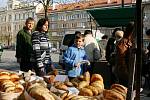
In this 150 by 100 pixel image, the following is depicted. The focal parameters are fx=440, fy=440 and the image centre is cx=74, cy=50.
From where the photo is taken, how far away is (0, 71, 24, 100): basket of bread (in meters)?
4.25

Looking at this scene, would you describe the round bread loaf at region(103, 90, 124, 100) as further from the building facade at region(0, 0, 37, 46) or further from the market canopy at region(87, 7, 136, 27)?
the building facade at region(0, 0, 37, 46)

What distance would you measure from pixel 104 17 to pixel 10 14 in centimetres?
12698

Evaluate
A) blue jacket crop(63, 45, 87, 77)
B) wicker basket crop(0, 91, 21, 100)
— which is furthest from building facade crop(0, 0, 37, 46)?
wicker basket crop(0, 91, 21, 100)

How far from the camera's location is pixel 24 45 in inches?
303

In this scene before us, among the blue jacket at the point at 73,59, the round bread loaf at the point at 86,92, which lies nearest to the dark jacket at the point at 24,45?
the blue jacket at the point at 73,59

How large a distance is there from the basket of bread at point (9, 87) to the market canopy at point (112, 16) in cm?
1288

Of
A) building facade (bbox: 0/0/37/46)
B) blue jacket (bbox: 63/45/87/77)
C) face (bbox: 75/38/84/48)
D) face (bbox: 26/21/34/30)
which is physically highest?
face (bbox: 26/21/34/30)

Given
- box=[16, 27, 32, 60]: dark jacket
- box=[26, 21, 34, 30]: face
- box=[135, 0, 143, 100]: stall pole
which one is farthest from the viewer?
box=[16, 27, 32, 60]: dark jacket

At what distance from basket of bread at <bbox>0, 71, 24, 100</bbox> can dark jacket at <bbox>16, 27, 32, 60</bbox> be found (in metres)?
2.49

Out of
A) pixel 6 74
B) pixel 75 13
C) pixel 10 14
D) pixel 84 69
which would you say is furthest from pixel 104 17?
pixel 10 14

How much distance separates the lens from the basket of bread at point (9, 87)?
13.9ft

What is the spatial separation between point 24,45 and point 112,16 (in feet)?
36.8

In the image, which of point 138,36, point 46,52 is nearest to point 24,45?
point 46,52

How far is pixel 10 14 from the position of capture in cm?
14338
